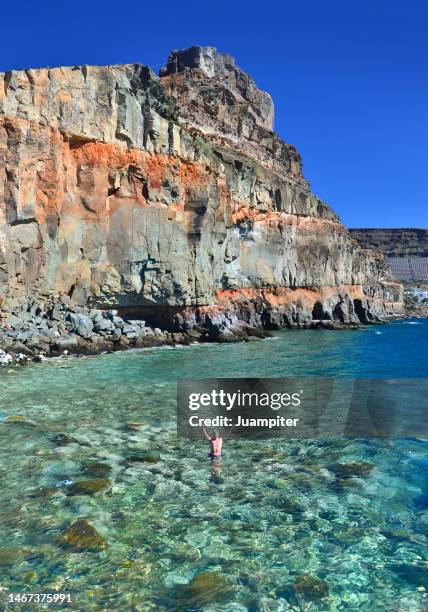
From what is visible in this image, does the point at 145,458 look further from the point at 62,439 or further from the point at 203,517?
the point at 203,517

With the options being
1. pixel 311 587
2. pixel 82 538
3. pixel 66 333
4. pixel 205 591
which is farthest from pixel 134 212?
pixel 311 587

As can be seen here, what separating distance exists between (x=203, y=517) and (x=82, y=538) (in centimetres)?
163

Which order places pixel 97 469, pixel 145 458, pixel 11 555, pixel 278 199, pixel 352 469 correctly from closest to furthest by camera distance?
pixel 11 555, pixel 97 469, pixel 352 469, pixel 145 458, pixel 278 199

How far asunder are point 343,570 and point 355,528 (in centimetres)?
105

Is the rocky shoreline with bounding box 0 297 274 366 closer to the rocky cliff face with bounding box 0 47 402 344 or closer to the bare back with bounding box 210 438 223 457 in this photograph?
the rocky cliff face with bounding box 0 47 402 344

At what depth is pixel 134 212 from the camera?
34.6 metres

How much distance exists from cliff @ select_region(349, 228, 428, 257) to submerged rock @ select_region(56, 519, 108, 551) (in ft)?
602

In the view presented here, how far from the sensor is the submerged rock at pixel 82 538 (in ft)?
19.6

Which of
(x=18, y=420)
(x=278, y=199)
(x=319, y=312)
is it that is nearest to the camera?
(x=18, y=420)

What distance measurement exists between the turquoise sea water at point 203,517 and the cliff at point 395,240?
7061 inches

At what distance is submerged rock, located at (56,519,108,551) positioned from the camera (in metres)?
5.97

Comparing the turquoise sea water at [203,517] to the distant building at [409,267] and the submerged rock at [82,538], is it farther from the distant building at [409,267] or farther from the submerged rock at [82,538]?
the distant building at [409,267]

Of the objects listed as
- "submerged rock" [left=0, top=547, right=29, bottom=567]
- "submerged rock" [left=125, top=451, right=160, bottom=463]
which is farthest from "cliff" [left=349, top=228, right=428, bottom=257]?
"submerged rock" [left=0, top=547, right=29, bottom=567]

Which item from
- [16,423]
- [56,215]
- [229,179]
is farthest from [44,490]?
[229,179]
